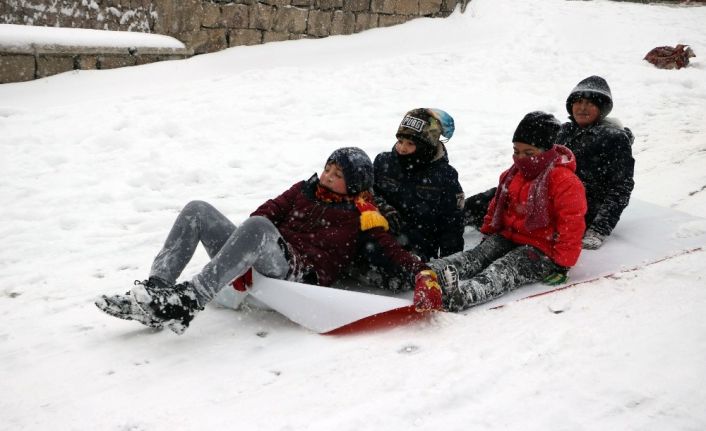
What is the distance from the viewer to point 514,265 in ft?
10.4

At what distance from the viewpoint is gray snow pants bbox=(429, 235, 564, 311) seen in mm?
2953

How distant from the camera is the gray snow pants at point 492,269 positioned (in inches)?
116

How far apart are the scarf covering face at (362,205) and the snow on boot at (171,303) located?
79 cm

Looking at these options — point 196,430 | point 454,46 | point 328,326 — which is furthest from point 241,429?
point 454,46

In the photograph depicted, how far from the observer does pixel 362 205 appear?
3049mm

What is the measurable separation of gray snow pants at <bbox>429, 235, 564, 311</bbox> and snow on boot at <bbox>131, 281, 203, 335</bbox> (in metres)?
1.11

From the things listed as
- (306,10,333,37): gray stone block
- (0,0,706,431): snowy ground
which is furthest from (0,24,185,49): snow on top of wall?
(306,10,333,37): gray stone block

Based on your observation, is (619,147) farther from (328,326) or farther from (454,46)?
(454,46)

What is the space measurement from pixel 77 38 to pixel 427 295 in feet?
17.7

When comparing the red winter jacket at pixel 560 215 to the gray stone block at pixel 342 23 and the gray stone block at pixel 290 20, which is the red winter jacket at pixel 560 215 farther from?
the gray stone block at pixel 342 23

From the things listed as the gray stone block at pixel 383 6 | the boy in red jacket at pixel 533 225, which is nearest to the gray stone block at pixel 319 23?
the gray stone block at pixel 383 6

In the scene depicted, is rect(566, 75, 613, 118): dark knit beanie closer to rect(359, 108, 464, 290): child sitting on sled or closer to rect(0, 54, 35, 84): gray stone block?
rect(359, 108, 464, 290): child sitting on sled

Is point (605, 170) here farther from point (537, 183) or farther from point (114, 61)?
point (114, 61)

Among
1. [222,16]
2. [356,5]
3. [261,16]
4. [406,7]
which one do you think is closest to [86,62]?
[222,16]
